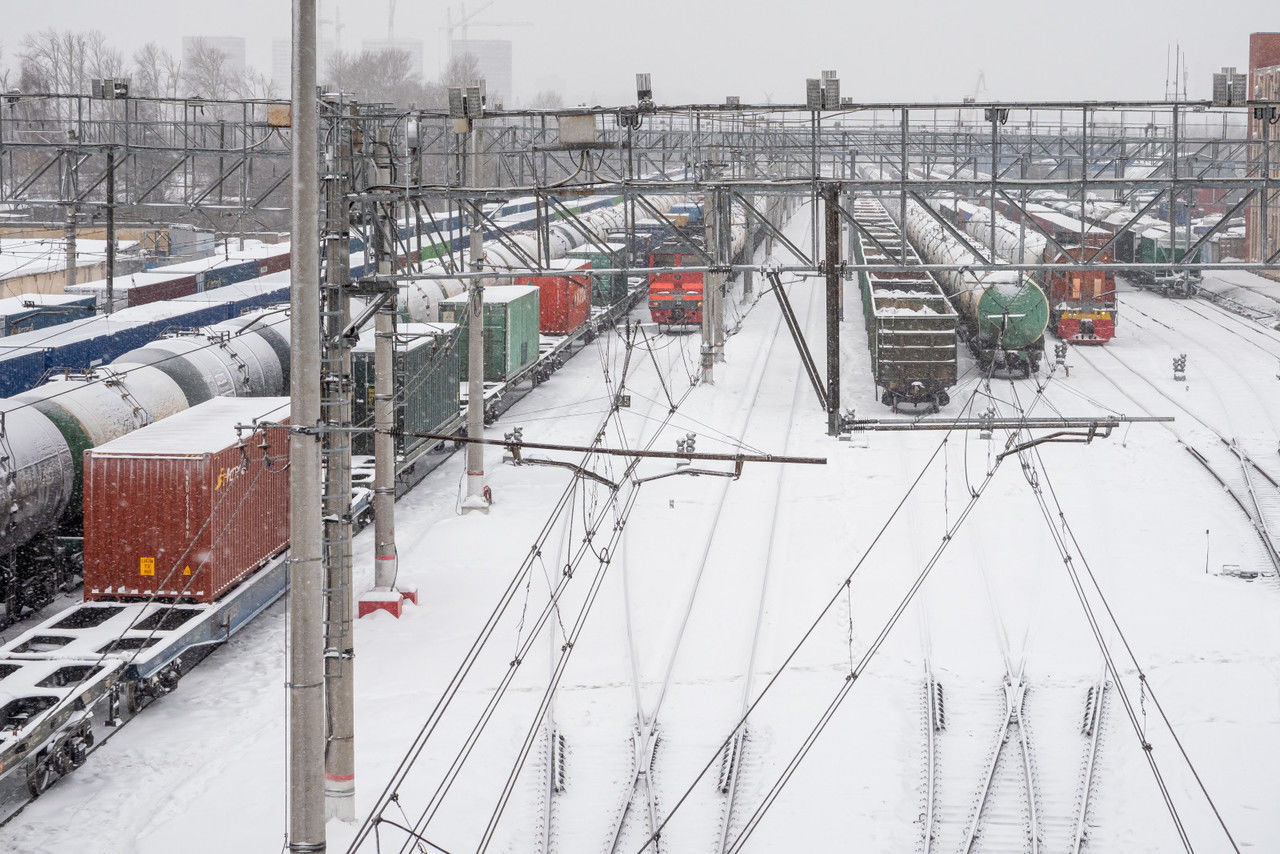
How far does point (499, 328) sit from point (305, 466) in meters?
23.0

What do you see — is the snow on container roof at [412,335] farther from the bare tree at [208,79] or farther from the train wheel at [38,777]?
the bare tree at [208,79]

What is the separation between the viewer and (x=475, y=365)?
23594 millimetres

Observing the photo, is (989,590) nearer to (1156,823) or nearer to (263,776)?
(1156,823)

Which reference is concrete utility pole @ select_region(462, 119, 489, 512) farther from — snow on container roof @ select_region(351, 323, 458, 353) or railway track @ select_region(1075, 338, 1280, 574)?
railway track @ select_region(1075, 338, 1280, 574)

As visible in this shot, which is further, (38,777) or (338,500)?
(38,777)

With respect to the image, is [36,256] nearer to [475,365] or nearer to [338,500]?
[475,365]

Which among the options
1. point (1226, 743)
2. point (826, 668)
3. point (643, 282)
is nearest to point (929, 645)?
point (826, 668)

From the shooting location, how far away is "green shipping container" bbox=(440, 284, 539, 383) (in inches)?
1253

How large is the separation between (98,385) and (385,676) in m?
6.38

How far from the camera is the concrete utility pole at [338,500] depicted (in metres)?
11.3

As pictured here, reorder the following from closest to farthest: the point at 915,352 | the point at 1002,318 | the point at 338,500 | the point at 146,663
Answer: the point at 338,500, the point at 146,663, the point at 915,352, the point at 1002,318

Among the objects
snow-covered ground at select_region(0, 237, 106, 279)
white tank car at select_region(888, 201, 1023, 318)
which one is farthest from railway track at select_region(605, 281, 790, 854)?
snow-covered ground at select_region(0, 237, 106, 279)

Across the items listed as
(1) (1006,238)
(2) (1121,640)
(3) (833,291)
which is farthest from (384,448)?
(1) (1006,238)

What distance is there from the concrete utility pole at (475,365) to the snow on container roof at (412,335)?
1290 millimetres
